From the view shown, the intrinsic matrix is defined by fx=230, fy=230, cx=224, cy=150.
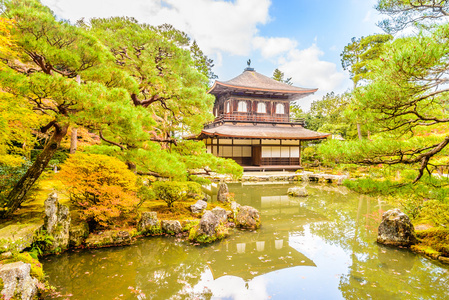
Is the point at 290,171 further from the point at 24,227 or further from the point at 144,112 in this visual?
the point at 24,227

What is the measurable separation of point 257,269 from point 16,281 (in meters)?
3.74

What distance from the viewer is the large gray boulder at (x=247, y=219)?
22.5ft

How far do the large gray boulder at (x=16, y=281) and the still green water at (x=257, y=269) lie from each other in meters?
0.57

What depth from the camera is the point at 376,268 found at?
14.9ft

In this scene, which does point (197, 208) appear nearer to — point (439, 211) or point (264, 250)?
point (264, 250)

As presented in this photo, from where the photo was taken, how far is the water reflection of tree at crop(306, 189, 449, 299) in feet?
12.3

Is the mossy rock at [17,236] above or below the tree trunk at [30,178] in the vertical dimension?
below

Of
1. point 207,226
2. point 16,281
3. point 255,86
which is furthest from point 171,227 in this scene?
point 255,86

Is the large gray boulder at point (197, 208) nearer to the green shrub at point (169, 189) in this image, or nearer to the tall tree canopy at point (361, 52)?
the green shrub at point (169, 189)

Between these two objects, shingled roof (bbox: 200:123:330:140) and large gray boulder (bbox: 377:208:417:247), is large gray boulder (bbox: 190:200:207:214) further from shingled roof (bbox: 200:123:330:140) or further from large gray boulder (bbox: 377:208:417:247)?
shingled roof (bbox: 200:123:330:140)

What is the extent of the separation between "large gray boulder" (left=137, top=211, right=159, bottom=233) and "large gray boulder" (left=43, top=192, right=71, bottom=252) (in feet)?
5.29

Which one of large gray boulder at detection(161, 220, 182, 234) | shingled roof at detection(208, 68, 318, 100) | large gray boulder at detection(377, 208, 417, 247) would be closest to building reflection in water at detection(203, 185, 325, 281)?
large gray boulder at detection(161, 220, 182, 234)

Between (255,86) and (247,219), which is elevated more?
(255,86)

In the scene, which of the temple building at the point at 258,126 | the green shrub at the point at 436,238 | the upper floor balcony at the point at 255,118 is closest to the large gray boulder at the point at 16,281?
the green shrub at the point at 436,238
